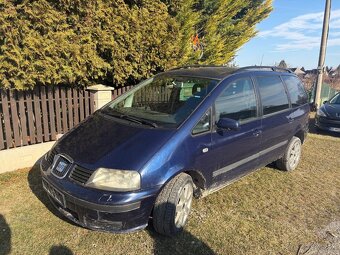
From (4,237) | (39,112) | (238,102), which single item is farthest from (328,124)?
(4,237)

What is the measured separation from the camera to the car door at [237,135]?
143 inches

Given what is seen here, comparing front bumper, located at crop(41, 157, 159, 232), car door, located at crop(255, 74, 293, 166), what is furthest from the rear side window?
front bumper, located at crop(41, 157, 159, 232)

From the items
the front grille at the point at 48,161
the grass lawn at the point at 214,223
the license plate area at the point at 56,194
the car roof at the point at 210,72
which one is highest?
the car roof at the point at 210,72

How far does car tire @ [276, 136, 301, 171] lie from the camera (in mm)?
5203

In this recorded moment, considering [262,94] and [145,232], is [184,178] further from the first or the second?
[262,94]

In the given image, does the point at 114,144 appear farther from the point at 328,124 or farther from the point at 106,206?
the point at 328,124

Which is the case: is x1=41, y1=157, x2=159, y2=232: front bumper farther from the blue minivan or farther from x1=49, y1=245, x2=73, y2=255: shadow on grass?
x1=49, y1=245, x2=73, y2=255: shadow on grass

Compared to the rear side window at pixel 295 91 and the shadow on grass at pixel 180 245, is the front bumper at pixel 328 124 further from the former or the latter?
the shadow on grass at pixel 180 245

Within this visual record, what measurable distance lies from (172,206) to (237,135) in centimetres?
132

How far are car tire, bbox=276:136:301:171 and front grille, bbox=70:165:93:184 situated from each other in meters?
3.51

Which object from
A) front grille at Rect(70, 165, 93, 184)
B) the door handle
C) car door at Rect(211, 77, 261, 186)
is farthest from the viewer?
the door handle

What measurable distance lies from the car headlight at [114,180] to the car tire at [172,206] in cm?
34

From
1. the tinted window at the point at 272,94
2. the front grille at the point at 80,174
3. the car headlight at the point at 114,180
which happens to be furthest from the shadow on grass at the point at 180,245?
the tinted window at the point at 272,94

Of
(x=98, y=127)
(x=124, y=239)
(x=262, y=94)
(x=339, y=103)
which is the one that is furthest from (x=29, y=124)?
(x=339, y=103)
